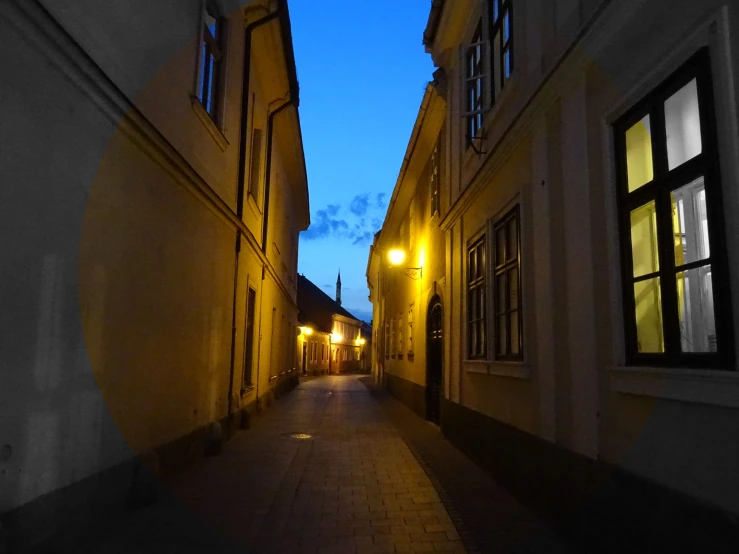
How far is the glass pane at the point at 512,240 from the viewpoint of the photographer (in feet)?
20.6

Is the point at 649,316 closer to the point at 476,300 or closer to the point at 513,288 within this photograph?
the point at 513,288

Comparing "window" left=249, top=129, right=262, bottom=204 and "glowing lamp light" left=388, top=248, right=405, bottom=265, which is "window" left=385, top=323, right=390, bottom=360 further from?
"window" left=249, top=129, right=262, bottom=204

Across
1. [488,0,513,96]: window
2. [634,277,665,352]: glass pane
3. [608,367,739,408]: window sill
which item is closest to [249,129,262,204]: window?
[488,0,513,96]: window

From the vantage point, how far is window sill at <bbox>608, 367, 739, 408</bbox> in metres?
2.66

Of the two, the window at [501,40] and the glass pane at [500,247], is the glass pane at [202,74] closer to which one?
the window at [501,40]

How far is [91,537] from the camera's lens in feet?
13.8

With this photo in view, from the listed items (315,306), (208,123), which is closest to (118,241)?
(208,123)

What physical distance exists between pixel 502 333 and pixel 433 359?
214 inches

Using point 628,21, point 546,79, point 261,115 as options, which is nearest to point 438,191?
point 261,115

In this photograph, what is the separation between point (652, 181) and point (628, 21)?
1154 mm

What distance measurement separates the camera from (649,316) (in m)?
3.64

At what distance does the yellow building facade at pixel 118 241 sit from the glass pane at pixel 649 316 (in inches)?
156

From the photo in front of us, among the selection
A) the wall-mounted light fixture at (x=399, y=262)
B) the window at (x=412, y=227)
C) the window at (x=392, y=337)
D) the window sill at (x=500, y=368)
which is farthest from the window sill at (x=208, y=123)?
the window at (x=392, y=337)

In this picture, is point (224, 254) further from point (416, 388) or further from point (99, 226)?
point (416, 388)
